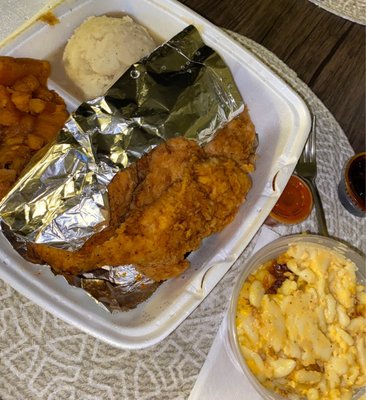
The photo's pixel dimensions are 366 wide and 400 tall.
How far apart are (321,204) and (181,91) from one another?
1.57 ft

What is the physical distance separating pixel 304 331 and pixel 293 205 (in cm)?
34

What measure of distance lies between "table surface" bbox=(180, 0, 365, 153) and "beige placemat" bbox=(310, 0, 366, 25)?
0.05 ft

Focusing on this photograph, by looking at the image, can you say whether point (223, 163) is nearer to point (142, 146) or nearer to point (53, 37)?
point (142, 146)


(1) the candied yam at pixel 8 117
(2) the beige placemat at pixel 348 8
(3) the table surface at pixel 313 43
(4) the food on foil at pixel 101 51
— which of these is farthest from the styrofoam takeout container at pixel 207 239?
(2) the beige placemat at pixel 348 8

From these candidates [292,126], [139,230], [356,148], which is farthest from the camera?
[356,148]

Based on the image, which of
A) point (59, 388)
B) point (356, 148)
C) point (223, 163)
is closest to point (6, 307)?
point (59, 388)

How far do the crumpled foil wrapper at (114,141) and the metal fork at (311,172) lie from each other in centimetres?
26

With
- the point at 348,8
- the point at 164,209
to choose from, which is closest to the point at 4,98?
the point at 164,209

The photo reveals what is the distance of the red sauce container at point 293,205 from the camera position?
1304 millimetres

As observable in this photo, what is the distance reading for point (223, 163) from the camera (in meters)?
1.12

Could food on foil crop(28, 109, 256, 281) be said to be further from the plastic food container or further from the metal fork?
the metal fork

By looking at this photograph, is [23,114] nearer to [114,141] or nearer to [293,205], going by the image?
[114,141]

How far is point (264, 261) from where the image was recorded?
3.94 feet

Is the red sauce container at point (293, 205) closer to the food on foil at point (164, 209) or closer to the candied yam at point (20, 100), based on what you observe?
the food on foil at point (164, 209)
